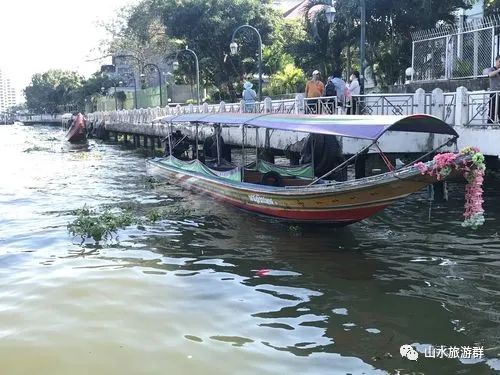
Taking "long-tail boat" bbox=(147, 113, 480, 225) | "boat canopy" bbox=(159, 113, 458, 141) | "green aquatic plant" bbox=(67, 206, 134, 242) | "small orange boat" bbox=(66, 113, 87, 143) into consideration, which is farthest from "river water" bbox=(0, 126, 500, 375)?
"small orange boat" bbox=(66, 113, 87, 143)

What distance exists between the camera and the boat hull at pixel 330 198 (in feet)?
27.8

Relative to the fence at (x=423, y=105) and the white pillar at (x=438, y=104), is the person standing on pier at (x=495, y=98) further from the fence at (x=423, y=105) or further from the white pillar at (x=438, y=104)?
the white pillar at (x=438, y=104)

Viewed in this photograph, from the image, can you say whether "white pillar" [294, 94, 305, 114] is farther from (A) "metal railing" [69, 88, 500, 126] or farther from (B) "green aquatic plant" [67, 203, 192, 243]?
(B) "green aquatic plant" [67, 203, 192, 243]

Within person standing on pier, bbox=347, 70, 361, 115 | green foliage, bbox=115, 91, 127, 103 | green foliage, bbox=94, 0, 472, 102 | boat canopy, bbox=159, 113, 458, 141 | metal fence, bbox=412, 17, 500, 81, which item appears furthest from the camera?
green foliage, bbox=115, 91, 127, 103

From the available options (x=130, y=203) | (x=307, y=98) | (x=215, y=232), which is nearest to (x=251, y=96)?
(x=307, y=98)

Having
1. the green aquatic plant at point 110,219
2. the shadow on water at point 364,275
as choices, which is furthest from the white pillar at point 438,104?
the green aquatic plant at point 110,219

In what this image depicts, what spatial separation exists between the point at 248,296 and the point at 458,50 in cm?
1378

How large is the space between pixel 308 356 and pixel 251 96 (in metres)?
15.6

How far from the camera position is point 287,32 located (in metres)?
39.3

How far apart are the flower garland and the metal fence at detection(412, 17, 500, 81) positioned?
407 inches

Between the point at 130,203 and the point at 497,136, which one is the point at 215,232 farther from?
the point at 497,136

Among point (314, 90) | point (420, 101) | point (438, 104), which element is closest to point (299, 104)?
point (314, 90)

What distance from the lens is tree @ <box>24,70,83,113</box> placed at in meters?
106

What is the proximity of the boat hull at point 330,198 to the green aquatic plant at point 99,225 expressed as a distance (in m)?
2.57
